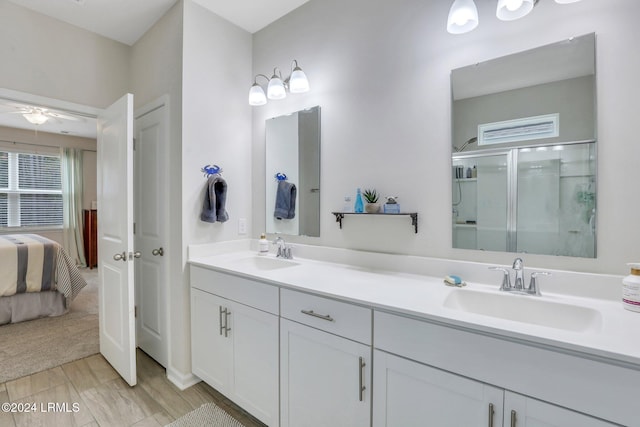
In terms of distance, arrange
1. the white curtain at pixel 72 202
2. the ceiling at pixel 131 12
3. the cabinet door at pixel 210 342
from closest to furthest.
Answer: the cabinet door at pixel 210 342 → the ceiling at pixel 131 12 → the white curtain at pixel 72 202

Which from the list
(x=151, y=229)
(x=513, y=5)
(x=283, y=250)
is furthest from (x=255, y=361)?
(x=513, y=5)

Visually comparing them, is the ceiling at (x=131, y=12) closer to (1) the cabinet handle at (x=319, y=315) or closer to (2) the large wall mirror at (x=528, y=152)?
(2) the large wall mirror at (x=528, y=152)

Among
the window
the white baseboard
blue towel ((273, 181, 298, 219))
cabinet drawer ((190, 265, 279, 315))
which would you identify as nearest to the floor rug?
the white baseboard

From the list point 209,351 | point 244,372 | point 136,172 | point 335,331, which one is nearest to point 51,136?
point 136,172

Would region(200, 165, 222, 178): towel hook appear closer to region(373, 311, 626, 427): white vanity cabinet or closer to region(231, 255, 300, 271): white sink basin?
region(231, 255, 300, 271): white sink basin

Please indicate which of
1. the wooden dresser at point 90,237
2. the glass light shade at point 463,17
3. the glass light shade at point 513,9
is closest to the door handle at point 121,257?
the glass light shade at point 463,17

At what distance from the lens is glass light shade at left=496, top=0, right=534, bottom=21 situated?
4.01 feet

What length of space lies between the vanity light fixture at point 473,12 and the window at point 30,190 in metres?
6.86

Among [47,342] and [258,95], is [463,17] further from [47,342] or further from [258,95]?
[47,342]

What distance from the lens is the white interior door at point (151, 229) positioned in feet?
7.17

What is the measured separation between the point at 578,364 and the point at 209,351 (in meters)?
1.83

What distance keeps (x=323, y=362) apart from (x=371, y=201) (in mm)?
899

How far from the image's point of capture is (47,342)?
266 cm

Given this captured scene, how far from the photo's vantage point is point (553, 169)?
4.19ft
